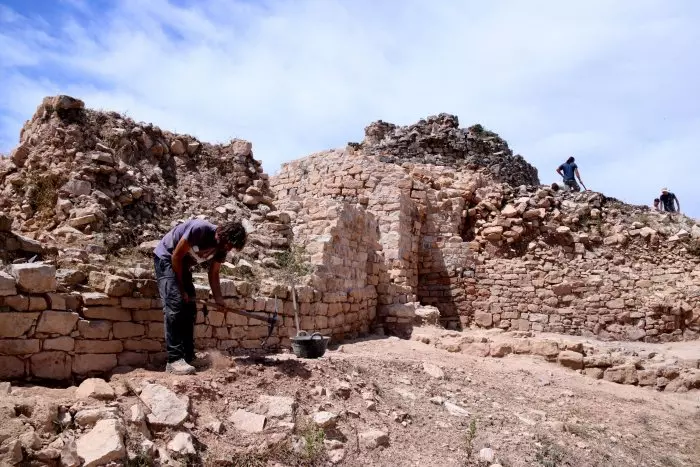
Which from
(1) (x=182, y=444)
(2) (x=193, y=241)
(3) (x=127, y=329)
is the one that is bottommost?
(1) (x=182, y=444)

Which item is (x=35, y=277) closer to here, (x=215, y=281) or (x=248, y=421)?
(x=215, y=281)

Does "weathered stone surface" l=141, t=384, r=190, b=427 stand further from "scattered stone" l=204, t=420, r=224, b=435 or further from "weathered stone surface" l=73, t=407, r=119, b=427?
"weathered stone surface" l=73, t=407, r=119, b=427

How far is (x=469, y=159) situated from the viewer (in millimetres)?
15688

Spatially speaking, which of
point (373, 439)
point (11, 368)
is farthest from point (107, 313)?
point (373, 439)

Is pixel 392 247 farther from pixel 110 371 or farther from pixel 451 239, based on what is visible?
pixel 110 371

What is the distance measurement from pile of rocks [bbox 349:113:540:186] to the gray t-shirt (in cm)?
1011

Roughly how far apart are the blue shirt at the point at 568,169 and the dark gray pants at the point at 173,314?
13.3 meters

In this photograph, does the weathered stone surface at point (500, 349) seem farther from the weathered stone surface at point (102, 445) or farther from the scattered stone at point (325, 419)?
the weathered stone surface at point (102, 445)

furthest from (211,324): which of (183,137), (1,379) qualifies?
(183,137)

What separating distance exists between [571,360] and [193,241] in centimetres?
618

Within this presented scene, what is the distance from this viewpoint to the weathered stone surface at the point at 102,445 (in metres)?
3.47

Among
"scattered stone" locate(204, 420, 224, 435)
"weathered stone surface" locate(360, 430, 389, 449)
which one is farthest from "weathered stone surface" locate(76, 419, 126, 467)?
"weathered stone surface" locate(360, 430, 389, 449)

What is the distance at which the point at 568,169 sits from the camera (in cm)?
1603

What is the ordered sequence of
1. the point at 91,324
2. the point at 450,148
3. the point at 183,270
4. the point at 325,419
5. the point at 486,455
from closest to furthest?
the point at 325,419 < the point at 91,324 < the point at 486,455 < the point at 183,270 < the point at 450,148
